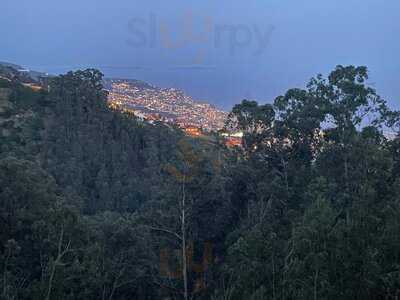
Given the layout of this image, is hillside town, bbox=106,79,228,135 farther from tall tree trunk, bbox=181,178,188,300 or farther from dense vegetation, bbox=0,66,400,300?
tall tree trunk, bbox=181,178,188,300

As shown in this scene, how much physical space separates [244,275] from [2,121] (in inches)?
1344

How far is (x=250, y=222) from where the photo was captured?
16.8 m

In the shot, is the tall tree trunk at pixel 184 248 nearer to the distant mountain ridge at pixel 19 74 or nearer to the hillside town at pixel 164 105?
the hillside town at pixel 164 105

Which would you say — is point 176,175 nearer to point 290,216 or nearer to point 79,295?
point 290,216

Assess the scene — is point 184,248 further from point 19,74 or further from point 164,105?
point 19,74

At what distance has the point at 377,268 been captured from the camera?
8414 mm

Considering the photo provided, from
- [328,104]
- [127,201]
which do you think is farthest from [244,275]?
[127,201]

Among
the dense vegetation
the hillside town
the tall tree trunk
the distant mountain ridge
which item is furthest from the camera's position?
the distant mountain ridge

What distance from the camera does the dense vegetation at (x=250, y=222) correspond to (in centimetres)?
921

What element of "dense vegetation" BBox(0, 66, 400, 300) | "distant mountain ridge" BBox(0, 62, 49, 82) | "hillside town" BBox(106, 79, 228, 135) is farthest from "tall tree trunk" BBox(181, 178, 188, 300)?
"distant mountain ridge" BBox(0, 62, 49, 82)

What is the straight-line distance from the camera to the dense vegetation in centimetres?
921

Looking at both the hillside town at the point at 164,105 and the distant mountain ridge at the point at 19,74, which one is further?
the distant mountain ridge at the point at 19,74

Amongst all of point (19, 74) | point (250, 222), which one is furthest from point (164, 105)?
point (250, 222)

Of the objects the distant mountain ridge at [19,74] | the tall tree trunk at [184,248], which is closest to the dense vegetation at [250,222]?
the tall tree trunk at [184,248]
